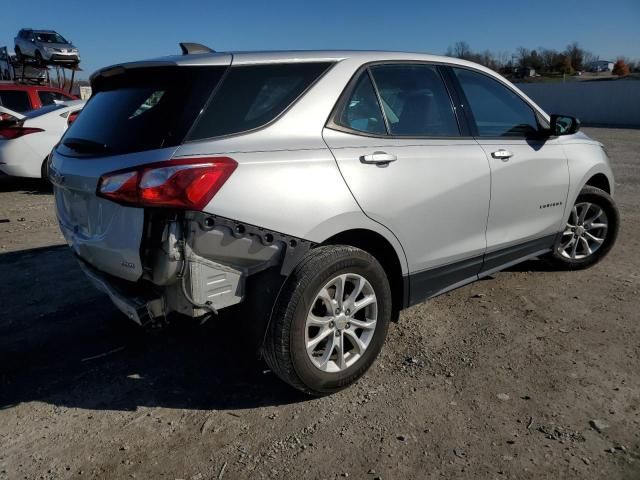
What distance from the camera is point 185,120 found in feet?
8.14

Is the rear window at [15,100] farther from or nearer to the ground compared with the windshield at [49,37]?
nearer to the ground

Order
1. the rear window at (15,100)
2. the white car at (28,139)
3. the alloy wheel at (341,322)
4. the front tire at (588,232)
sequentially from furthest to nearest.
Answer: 1. the rear window at (15,100)
2. the white car at (28,139)
3. the front tire at (588,232)
4. the alloy wheel at (341,322)

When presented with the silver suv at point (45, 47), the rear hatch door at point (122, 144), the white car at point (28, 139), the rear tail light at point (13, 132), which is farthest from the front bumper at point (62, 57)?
the rear hatch door at point (122, 144)

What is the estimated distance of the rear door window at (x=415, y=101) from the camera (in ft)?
10.4

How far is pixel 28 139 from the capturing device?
856 cm

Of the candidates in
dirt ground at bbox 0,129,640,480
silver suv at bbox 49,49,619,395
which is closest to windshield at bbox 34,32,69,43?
dirt ground at bbox 0,129,640,480

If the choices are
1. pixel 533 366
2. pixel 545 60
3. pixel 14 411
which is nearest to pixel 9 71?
pixel 14 411

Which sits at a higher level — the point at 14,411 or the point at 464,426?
the point at 464,426

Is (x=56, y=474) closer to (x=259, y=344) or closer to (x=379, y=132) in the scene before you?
(x=259, y=344)

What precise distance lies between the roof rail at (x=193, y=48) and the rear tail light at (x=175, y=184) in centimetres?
94

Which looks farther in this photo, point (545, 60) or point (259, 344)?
point (545, 60)

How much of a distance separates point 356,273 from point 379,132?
2.70ft

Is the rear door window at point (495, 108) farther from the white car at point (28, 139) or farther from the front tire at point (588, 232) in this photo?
the white car at point (28, 139)

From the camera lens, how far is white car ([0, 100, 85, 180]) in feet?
27.8
